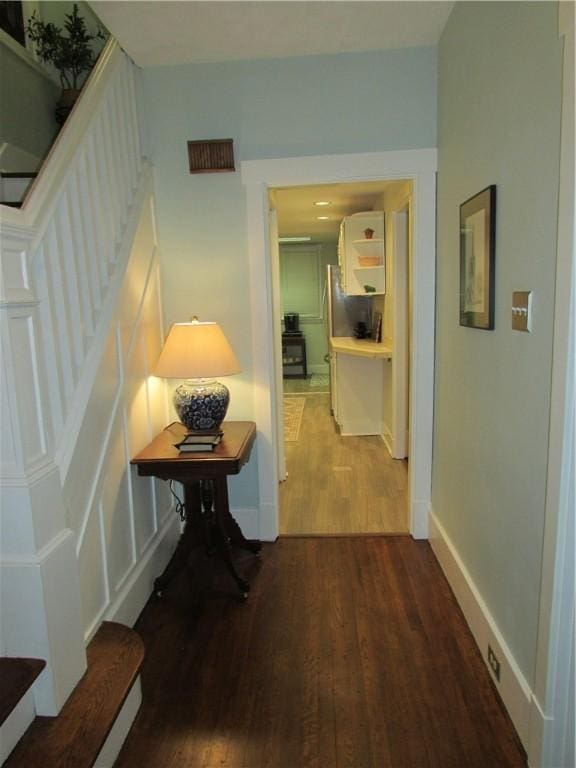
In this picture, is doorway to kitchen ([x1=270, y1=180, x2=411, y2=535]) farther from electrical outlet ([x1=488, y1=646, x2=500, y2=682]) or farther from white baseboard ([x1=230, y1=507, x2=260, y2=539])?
electrical outlet ([x1=488, y1=646, x2=500, y2=682])

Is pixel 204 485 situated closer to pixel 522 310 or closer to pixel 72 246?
pixel 72 246

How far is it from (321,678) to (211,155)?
8.17 feet

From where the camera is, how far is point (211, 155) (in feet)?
8.71

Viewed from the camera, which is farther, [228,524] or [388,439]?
[388,439]

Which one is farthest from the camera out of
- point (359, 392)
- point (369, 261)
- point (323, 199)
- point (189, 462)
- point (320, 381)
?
point (320, 381)

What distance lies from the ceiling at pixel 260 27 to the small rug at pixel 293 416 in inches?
133

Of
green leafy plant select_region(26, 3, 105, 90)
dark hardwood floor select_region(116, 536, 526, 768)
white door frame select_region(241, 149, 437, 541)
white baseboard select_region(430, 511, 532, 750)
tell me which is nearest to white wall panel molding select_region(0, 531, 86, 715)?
dark hardwood floor select_region(116, 536, 526, 768)

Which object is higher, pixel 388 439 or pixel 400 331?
pixel 400 331

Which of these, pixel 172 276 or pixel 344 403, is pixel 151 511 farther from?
pixel 344 403

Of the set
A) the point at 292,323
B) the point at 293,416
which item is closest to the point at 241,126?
the point at 293,416

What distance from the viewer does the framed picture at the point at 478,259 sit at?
1.78 metres

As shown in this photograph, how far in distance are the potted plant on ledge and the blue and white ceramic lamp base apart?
6.67 ft

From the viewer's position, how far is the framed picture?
69.9 inches

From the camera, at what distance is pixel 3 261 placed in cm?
133
